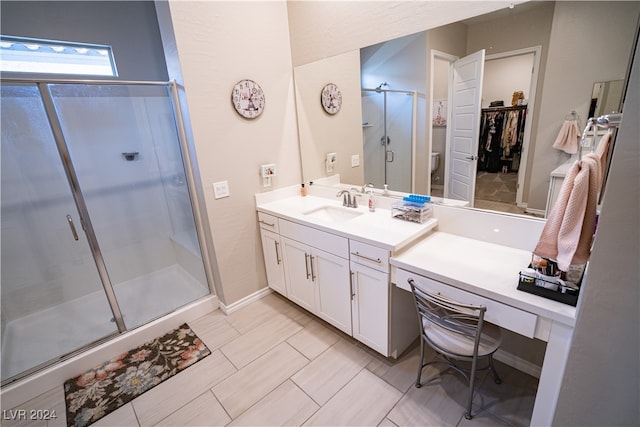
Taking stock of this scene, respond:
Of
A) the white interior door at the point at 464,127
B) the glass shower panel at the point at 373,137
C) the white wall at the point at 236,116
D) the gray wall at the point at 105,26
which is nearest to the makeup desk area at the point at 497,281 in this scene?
the white interior door at the point at 464,127

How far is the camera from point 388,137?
2.16m

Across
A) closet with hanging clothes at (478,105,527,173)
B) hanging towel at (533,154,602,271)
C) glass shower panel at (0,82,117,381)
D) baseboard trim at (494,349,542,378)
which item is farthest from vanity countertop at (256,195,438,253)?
glass shower panel at (0,82,117,381)

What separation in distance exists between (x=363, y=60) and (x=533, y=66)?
107 cm

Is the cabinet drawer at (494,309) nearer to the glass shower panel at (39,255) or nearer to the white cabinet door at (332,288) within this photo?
the white cabinet door at (332,288)

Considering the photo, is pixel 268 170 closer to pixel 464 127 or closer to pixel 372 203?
pixel 372 203

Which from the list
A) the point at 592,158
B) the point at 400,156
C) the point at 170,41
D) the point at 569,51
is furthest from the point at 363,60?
the point at 592,158

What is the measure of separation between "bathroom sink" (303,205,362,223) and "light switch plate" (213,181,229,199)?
65 centimetres

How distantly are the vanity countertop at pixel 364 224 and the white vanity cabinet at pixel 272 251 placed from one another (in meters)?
0.10

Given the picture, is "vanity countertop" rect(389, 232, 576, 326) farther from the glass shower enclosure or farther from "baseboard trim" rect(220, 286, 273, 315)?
the glass shower enclosure

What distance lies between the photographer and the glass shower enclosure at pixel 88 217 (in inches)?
81.2

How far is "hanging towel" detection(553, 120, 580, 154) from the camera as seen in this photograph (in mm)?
1319

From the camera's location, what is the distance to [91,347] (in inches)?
78.0

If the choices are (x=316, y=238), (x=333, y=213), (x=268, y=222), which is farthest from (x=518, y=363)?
(x=268, y=222)

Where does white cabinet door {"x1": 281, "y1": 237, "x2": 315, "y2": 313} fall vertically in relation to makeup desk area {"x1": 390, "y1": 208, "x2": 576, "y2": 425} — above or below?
below
